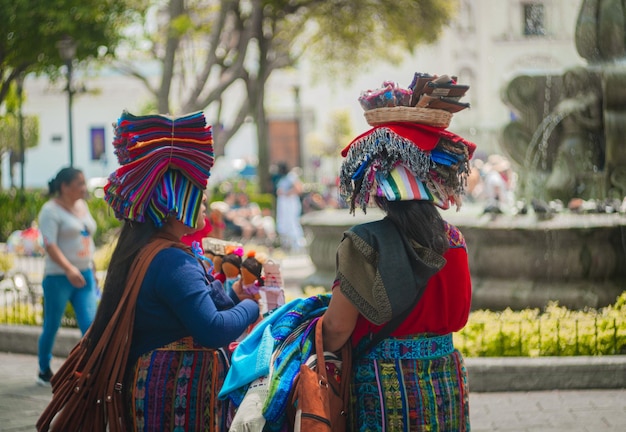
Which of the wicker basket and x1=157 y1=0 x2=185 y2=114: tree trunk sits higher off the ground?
x1=157 y1=0 x2=185 y2=114: tree trunk

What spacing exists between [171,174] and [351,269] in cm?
106

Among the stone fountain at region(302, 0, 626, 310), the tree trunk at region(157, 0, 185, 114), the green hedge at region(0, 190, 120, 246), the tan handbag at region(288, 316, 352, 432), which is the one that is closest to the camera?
the tan handbag at region(288, 316, 352, 432)

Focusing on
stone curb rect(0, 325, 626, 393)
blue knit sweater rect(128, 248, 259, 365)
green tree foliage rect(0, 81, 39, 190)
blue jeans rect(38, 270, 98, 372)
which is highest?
green tree foliage rect(0, 81, 39, 190)

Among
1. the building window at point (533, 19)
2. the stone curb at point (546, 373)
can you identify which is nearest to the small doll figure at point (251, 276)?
the stone curb at point (546, 373)

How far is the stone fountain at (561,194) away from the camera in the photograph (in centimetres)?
874

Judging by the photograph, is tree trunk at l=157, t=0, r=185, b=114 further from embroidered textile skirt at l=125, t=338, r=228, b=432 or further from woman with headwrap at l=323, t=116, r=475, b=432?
woman with headwrap at l=323, t=116, r=475, b=432

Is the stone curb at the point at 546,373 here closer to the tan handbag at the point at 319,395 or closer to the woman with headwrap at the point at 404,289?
the woman with headwrap at the point at 404,289

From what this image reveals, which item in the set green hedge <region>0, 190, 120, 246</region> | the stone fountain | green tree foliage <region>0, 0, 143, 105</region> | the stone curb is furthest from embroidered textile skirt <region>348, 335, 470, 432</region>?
green hedge <region>0, 190, 120, 246</region>

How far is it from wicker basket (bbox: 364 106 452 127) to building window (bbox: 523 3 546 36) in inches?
1380

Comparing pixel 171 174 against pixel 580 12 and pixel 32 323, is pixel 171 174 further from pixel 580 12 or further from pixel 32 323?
pixel 580 12

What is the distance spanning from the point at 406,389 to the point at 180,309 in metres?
0.95

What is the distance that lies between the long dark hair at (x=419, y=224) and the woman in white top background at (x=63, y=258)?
14.6 feet

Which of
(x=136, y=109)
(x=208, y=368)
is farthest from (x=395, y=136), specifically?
(x=136, y=109)

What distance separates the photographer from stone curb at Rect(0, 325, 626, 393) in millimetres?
6699
